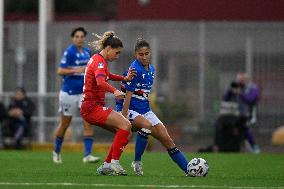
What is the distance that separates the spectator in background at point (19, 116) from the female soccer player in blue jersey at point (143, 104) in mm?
12327

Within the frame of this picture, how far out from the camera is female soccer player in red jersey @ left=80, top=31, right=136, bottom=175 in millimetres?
16312

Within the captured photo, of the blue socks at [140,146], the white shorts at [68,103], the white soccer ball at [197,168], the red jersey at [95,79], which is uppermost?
the red jersey at [95,79]

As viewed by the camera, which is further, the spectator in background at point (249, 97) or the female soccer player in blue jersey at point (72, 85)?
the spectator in background at point (249, 97)

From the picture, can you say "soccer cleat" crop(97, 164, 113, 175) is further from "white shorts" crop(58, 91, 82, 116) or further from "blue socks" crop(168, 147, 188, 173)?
"white shorts" crop(58, 91, 82, 116)

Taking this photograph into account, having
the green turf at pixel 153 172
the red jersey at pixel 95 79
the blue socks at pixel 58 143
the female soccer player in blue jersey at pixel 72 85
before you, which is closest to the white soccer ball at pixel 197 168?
the green turf at pixel 153 172

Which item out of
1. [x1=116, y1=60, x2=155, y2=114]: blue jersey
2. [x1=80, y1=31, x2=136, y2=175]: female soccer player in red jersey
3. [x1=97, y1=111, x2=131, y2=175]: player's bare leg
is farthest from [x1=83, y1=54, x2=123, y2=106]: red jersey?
[x1=97, y1=111, x2=131, y2=175]: player's bare leg

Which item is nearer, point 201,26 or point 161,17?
point 201,26

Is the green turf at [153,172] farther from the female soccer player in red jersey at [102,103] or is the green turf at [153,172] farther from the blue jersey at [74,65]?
the blue jersey at [74,65]

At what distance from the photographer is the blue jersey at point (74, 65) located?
20.8 m

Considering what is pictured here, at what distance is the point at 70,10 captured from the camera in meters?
51.7

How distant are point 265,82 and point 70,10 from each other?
70.6ft

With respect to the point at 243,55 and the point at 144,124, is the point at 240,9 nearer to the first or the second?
the point at 243,55

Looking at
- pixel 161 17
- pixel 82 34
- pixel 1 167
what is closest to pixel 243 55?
pixel 161 17

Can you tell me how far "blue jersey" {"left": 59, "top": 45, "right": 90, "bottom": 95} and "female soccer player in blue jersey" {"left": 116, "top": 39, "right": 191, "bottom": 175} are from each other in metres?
3.94
